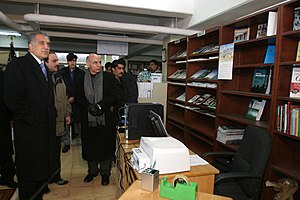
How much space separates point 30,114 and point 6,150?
0.97 m

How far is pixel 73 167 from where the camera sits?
3324mm

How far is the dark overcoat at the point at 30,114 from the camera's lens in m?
1.89

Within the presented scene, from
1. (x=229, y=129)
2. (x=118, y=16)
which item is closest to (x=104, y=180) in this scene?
(x=229, y=129)

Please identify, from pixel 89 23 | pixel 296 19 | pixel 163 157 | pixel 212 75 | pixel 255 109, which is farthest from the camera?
pixel 89 23

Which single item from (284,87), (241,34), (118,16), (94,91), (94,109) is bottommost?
A: (94,109)

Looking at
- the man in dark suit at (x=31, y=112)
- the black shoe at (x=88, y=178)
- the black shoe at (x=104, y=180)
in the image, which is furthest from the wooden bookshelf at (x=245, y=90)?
the man in dark suit at (x=31, y=112)

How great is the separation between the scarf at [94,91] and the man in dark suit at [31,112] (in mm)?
531

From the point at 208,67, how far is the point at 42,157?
2571mm

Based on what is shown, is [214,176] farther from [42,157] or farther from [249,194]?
[42,157]

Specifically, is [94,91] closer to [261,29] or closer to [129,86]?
[129,86]

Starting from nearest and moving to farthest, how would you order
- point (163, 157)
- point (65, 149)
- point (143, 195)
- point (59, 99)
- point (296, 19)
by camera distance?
point (143, 195) < point (163, 157) < point (296, 19) < point (59, 99) < point (65, 149)

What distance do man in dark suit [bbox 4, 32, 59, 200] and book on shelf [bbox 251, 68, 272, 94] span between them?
2.17 metres

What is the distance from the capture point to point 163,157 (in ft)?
4.44

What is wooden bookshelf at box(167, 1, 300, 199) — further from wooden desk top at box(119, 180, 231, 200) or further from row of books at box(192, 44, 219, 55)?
wooden desk top at box(119, 180, 231, 200)
